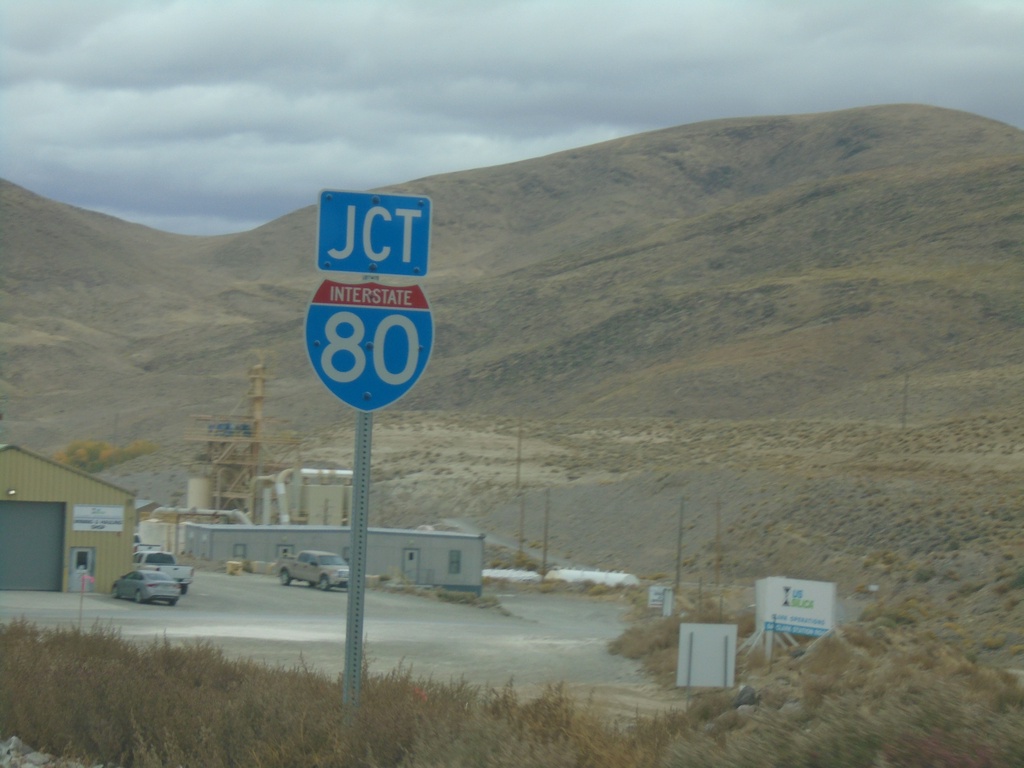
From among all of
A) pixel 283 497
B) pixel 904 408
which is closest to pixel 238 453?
pixel 283 497

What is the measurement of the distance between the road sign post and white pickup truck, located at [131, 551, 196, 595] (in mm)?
32746

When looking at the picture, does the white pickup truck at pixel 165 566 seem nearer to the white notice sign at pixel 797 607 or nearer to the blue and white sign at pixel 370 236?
the white notice sign at pixel 797 607

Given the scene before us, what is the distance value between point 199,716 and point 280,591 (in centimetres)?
3633

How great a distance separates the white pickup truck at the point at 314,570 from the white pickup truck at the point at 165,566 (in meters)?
5.27

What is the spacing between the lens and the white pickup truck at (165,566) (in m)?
39.2

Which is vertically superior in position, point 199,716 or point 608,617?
point 199,716

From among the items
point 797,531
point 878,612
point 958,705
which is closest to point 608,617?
point 878,612

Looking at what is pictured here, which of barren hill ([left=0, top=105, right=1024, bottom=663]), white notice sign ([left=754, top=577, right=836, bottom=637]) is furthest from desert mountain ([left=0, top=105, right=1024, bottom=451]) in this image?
white notice sign ([left=754, top=577, right=836, bottom=637])

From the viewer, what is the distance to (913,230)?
12356cm

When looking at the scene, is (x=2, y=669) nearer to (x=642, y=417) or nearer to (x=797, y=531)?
(x=797, y=531)

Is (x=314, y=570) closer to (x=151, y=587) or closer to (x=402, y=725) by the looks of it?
(x=151, y=587)

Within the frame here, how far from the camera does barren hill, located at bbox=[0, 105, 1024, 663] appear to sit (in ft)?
180

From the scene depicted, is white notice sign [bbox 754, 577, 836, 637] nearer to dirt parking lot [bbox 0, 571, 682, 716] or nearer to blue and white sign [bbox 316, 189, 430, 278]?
dirt parking lot [bbox 0, 571, 682, 716]

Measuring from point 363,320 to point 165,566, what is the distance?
118ft
